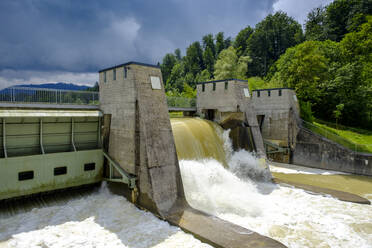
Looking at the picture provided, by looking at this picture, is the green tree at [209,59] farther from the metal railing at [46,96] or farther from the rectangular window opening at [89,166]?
the rectangular window opening at [89,166]

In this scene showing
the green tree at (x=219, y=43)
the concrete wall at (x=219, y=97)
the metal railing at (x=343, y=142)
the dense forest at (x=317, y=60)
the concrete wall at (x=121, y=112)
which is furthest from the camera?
the green tree at (x=219, y=43)

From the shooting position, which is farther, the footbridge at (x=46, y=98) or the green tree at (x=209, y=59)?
Result: the green tree at (x=209, y=59)

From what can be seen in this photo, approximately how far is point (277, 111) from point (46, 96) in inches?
567

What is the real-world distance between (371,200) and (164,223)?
9.57m

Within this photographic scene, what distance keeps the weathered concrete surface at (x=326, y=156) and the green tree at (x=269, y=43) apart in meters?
31.1

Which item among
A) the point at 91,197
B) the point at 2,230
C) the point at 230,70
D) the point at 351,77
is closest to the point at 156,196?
the point at 91,197

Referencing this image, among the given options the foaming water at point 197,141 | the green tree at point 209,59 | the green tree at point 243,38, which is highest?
the green tree at point 243,38

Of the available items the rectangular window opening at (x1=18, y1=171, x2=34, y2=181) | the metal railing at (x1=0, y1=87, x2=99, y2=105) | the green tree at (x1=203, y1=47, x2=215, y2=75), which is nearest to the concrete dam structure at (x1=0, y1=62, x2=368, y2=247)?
the rectangular window opening at (x1=18, y1=171, x2=34, y2=181)

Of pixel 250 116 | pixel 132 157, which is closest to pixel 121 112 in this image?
pixel 132 157

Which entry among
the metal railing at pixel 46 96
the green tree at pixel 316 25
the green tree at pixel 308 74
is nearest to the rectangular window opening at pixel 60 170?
the metal railing at pixel 46 96

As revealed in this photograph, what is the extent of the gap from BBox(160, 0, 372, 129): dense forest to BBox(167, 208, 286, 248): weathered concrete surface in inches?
598

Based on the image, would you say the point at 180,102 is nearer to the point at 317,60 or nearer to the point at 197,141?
the point at 197,141

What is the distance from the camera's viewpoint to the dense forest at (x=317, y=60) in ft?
70.3

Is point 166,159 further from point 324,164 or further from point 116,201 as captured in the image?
point 324,164
